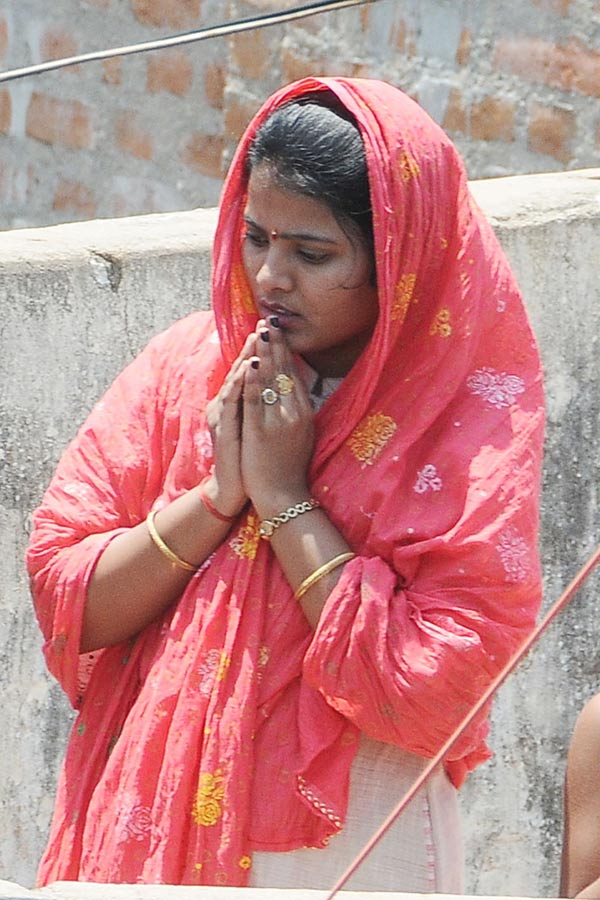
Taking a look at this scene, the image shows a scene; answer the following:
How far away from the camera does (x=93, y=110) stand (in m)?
5.96

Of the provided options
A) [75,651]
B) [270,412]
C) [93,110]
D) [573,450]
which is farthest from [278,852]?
[93,110]

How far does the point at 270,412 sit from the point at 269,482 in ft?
0.31

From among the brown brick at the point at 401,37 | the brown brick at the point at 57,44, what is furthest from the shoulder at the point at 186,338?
the brown brick at the point at 57,44

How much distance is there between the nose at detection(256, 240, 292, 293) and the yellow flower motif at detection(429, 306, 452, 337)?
201mm

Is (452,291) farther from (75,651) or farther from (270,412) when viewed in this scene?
(75,651)

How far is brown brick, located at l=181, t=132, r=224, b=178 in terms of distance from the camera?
19.1 ft

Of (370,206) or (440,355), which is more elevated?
(370,206)

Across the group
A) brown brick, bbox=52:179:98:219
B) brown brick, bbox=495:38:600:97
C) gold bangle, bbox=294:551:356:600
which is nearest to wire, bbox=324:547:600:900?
gold bangle, bbox=294:551:356:600

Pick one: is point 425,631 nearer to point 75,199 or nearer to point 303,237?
point 303,237

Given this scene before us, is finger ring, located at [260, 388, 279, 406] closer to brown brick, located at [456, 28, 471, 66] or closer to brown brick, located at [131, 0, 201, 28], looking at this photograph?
brown brick, located at [456, 28, 471, 66]

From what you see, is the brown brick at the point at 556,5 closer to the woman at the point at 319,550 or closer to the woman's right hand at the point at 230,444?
the woman at the point at 319,550

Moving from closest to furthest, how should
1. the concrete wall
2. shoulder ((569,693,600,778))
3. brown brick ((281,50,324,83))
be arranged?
shoulder ((569,693,600,778)), the concrete wall, brown brick ((281,50,324,83))

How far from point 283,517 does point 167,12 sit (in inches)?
134

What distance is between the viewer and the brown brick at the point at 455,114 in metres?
5.27
